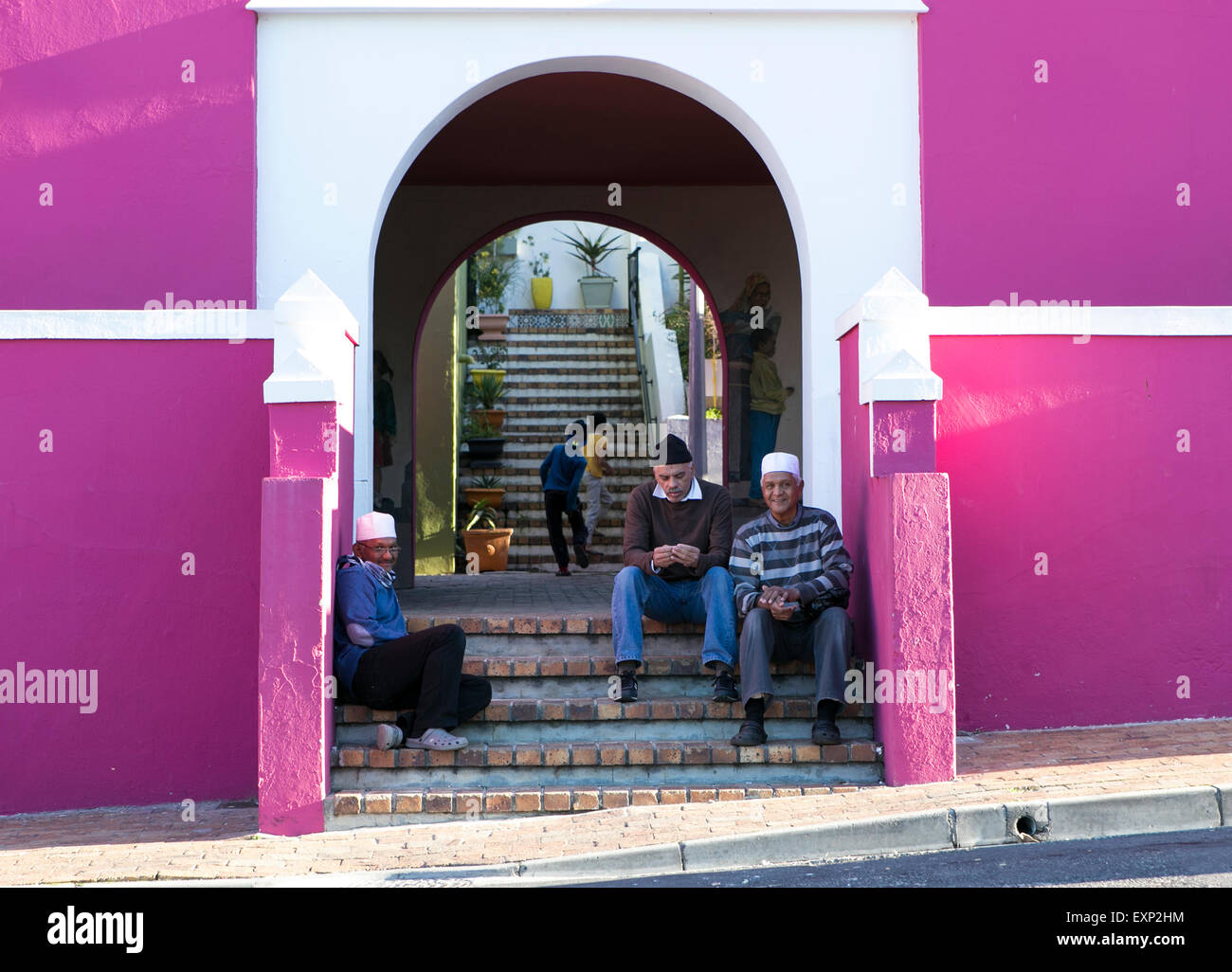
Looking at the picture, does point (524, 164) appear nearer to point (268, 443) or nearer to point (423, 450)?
point (423, 450)

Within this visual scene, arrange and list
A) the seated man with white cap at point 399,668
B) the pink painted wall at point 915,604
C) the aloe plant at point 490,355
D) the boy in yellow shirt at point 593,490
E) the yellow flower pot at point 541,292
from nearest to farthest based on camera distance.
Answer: the pink painted wall at point 915,604
the seated man with white cap at point 399,668
the boy in yellow shirt at point 593,490
the aloe plant at point 490,355
the yellow flower pot at point 541,292

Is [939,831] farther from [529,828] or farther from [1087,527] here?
[1087,527]

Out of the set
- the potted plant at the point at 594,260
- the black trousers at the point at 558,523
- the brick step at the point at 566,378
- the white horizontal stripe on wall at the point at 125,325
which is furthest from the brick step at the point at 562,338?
the white horizontal stripe on wall at the point at 125,325

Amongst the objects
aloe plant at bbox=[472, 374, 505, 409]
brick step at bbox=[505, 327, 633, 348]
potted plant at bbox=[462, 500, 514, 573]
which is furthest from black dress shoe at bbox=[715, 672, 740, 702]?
brick step at bbox=[505, 327, 633, 348]

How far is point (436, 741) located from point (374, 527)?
1.18 meters

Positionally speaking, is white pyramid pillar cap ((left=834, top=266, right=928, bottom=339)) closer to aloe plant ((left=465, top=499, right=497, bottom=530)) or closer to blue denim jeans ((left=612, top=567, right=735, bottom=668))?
blue denim jeans ((left=612, top=567, right=735, bottom=668))

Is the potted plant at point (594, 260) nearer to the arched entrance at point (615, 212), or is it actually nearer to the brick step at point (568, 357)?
the brick step at point (568, 357)

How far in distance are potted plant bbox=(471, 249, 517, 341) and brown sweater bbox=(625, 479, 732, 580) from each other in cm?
1364

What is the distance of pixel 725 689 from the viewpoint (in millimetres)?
6543

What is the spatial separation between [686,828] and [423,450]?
940cm

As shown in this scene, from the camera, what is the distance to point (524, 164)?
1145 cm

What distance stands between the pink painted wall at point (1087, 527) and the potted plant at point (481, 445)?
1068cm

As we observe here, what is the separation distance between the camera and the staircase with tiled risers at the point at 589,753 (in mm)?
6125
